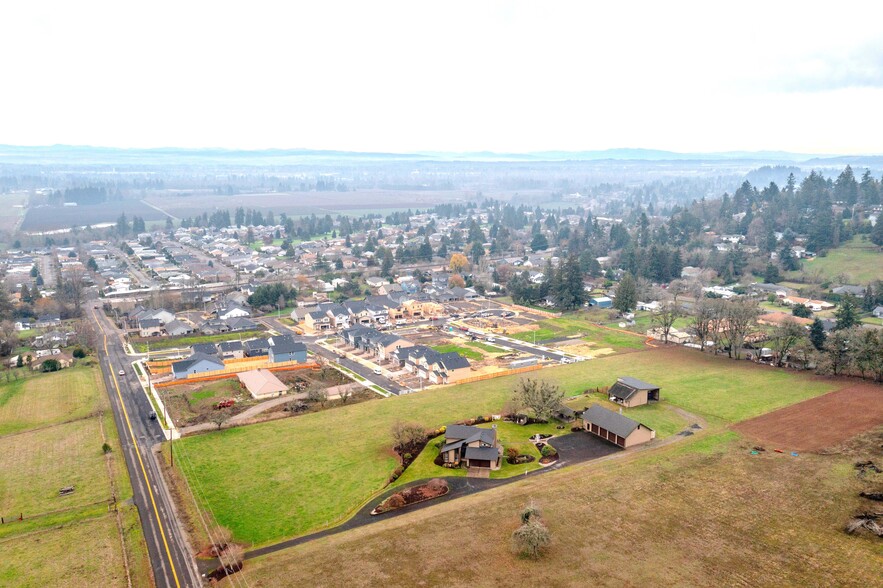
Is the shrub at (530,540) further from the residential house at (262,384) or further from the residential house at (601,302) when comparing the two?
the residential house at (601,302)

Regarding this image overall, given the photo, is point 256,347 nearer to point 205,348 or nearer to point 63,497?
point 205,348

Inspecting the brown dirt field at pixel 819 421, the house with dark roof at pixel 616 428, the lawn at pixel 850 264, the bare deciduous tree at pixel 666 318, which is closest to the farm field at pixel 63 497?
the house with dark roof at pixel 616 428

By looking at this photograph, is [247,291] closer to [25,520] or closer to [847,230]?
[25,520]

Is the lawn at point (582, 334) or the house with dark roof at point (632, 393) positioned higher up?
the house with dark roof at point (632, 393)

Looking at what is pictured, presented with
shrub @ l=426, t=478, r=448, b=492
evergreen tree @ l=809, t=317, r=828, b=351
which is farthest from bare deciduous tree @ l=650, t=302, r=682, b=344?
shrub @ l=426, t=478, r=448, b=492

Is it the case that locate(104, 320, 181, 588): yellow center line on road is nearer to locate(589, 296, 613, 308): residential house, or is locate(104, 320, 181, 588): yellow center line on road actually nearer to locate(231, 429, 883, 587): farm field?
locate(231, 429, 883, 587): farm field

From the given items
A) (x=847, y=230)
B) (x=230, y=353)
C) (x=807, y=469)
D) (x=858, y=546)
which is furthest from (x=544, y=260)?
(x=858, y=546)
